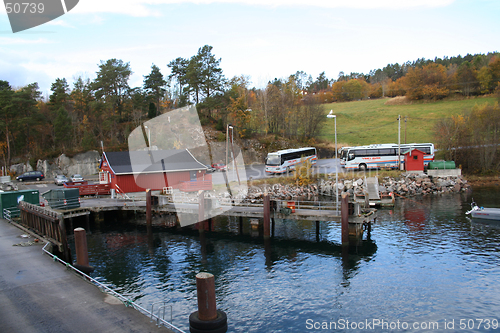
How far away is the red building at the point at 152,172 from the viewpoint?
124 feet

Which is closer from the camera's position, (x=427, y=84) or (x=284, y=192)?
(x=284, y=192)

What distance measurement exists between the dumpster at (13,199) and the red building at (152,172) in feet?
30.0

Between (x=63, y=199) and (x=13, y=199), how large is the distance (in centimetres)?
400

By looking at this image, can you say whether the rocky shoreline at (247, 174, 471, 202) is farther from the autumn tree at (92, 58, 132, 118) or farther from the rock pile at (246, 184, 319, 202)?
the autumn tree at (92, 58, 132, 118)

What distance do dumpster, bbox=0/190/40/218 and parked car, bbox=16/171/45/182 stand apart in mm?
28509

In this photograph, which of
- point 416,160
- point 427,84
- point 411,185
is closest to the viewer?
point 411,185

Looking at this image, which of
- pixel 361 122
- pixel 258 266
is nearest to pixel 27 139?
pixel 258 266

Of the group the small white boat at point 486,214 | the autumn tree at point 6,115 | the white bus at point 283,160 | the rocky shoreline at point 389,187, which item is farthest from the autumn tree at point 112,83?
the small white boat at point 486,214

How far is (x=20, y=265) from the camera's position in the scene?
50.0 ft

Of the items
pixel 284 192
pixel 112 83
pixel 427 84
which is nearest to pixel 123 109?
pixel 112 83

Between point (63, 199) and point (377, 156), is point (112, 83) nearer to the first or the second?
point (63, 199)

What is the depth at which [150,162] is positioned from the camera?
130 ft

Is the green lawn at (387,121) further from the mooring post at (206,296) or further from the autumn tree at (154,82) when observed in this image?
the mooring post at (206,296)

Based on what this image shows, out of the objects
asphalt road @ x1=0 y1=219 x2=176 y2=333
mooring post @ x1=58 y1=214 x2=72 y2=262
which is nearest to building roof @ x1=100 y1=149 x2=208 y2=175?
mooring post @ x1=58 y1=214 x2=72 y2=262
